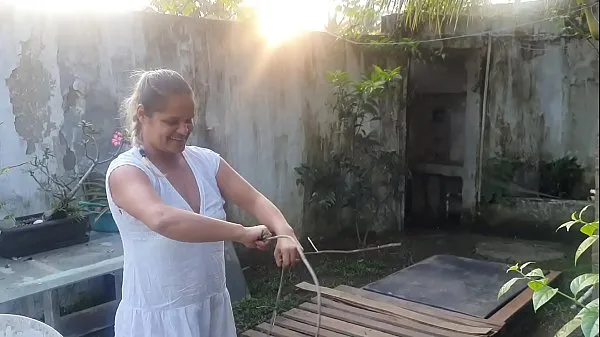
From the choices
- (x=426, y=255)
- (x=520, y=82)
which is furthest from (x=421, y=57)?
(x=426, y=255)

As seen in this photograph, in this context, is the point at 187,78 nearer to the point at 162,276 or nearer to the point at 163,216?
the point at 162,276

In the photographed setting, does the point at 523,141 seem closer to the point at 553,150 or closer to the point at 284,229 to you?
the point at 553,150

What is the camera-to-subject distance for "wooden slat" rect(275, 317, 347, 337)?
321cm

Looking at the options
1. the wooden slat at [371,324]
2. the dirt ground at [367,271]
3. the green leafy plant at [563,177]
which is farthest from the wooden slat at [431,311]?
the green leafy plant at [563,177]

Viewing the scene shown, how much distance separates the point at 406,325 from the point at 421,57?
13.1 ft

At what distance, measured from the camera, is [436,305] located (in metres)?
3.59

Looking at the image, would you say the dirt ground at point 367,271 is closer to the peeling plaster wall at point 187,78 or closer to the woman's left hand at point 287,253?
the peeling plaster wall at point 187,78

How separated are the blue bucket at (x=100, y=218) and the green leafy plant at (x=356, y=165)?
210cm

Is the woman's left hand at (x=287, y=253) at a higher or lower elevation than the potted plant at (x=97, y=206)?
higher

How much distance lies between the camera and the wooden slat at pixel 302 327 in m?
3.21

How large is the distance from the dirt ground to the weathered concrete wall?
0.52 m

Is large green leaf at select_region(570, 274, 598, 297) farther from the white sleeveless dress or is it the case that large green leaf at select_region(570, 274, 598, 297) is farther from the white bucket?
the white bucket

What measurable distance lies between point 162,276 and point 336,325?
191cm

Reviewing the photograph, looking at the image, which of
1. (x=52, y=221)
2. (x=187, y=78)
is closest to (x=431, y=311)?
(x=52, y=221)
